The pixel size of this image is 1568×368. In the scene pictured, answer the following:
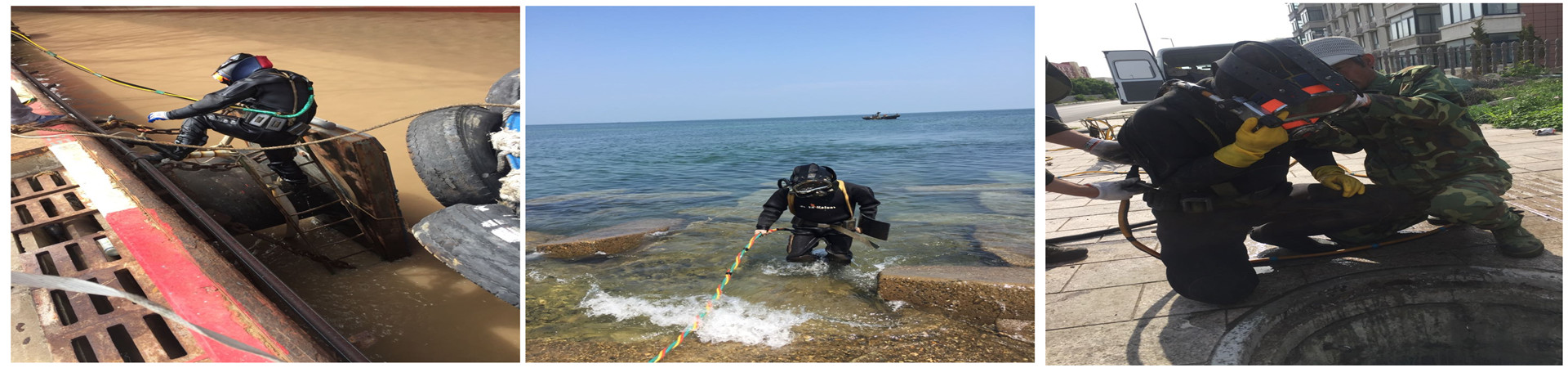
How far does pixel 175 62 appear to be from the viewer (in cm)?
1164

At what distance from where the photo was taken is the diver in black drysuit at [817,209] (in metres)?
4.43

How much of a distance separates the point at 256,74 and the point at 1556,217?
5.98 m

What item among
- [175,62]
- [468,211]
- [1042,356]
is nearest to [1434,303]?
[1042,356]

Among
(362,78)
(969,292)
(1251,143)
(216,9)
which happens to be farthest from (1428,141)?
(216,9)

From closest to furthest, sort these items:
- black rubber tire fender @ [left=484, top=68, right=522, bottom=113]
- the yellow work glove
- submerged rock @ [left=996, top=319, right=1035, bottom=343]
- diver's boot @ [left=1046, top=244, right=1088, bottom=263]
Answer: the yellow work glove, diver's boot @ [left=1046, top=244, right=1088, bottom=263], submerged rock @ [left=996, top=319, right=1035, bottom=343], black rubber tire fender @ [left=484, top=68, right=522, bottom=113]

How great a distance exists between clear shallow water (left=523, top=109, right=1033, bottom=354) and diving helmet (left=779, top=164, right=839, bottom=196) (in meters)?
0.57

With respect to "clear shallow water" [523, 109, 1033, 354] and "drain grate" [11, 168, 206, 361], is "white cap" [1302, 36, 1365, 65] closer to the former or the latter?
"clear shallow water" [523, 109, 1033, 354]

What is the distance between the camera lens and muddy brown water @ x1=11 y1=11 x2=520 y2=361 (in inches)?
156

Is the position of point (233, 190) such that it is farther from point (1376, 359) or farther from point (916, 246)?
point (1376, 359)

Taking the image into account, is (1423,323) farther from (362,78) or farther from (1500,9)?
(362,78)

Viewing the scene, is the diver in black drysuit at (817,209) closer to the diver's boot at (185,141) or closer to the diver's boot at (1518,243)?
the diver's boot at (1518,243)

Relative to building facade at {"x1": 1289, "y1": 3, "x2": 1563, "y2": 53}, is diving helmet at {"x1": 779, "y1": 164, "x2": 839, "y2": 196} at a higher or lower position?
lower

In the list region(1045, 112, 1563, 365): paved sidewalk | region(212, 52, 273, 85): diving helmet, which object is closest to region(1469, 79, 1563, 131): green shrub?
region(1045, 112, 1563, 365): paved sidewalk

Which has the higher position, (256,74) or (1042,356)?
(256,74)
